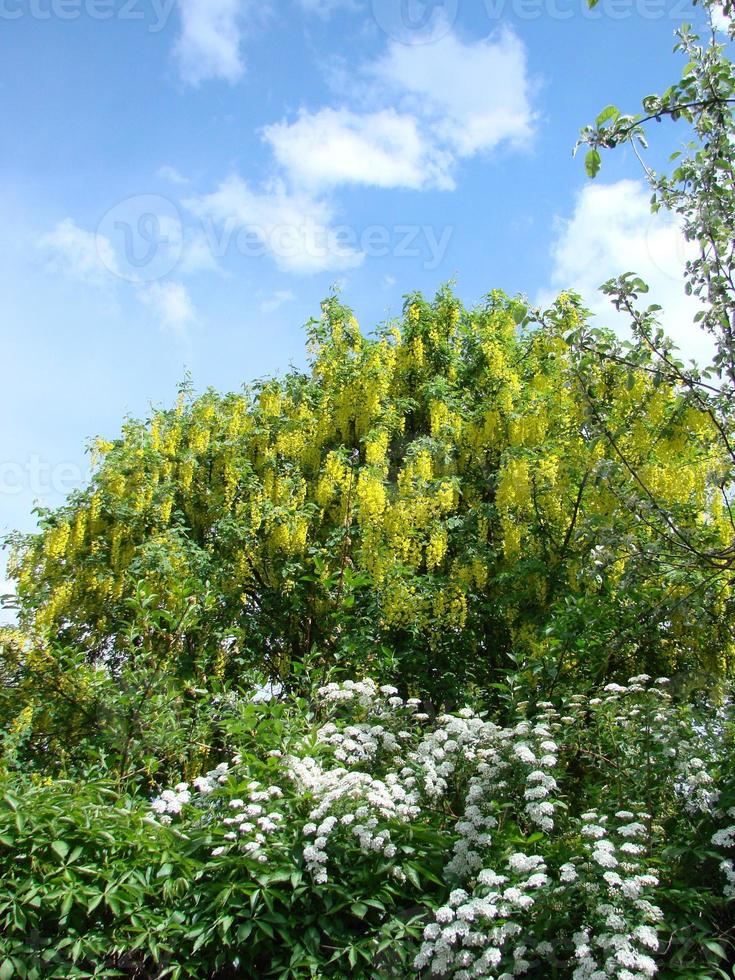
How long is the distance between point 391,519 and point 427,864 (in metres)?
3.17

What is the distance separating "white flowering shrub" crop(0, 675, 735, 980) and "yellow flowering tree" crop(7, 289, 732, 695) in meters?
1.24

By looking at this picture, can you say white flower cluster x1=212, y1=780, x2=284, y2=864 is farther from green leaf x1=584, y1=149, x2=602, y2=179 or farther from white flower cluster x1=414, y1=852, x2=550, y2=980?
green leaf x1=584, y1=149, x2=602, y2=179

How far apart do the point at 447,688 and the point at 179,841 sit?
8.90ft

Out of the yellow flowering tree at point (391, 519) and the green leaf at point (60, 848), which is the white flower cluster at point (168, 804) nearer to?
the green leaf at point (60, 848)

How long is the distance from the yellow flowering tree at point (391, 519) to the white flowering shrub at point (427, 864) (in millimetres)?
1239

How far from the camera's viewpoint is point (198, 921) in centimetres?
304

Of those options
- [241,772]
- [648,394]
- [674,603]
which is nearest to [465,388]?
[648,394]

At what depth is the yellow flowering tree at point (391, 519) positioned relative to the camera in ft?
17.9

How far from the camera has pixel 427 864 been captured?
316cm

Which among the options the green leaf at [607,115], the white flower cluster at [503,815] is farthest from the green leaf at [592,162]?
the white flower cluster at [503,815]

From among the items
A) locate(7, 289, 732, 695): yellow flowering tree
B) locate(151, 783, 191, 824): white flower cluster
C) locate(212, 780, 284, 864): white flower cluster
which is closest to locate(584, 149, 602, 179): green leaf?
locate(7, 289, 732, 695): yellow flowering tree

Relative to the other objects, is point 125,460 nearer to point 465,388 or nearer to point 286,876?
point 465,388

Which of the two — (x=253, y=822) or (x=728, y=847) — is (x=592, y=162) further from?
(x=253, y=822)

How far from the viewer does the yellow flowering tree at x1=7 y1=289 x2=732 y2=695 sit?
5.45 meters
